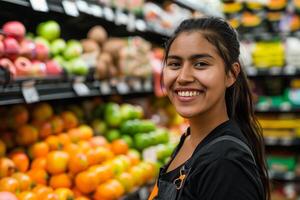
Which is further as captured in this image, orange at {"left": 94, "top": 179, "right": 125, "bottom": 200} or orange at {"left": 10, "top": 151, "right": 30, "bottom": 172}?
orange at {"left": 94, "top": 179, "right": 125, "bottom": 200}

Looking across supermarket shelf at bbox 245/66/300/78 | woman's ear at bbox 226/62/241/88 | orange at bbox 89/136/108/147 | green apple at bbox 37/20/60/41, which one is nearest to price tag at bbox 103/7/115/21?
green apple at bbox 37/20/60/41

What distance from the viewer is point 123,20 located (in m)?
2.76

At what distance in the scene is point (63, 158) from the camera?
6.69 ft

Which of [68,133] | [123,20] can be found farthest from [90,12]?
[68,133]

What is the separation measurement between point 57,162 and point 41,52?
1.66 ft

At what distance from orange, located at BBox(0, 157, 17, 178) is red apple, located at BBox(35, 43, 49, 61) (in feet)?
1.61

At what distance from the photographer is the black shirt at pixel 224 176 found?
1.12 m

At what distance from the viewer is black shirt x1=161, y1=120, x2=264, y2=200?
44.1 inches

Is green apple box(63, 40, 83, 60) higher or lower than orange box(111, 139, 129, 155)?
higher

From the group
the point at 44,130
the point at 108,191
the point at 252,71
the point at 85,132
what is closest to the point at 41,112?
the point at 44,130

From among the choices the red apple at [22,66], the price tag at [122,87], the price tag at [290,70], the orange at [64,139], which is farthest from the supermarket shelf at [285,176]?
the red apple at [22,66]

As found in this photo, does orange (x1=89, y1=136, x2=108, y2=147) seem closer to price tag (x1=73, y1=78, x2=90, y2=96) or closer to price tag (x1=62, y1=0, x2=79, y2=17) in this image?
price tag (x1=73, y1=78, x2=90, y2=96)

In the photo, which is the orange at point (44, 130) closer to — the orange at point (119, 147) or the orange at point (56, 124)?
the orange at point (56, 124)

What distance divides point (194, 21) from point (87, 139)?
1.25 m
